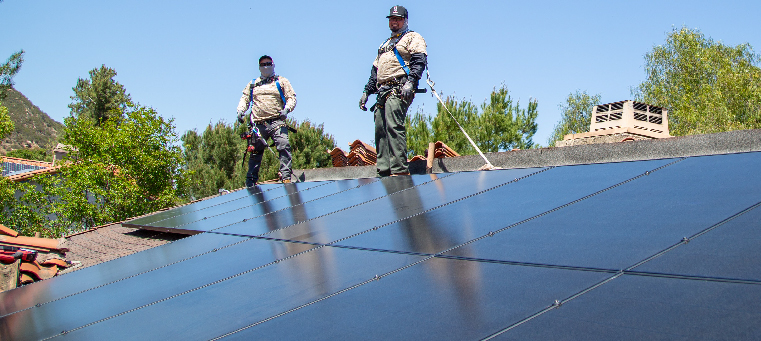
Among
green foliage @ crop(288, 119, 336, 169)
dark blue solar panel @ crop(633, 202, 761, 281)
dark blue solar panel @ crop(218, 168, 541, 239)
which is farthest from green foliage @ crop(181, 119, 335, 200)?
dark blue solar panel @ crop(633, 202, 761, 281)

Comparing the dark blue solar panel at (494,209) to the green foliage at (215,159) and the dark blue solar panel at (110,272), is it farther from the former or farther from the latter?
the green foliage at (215,159)

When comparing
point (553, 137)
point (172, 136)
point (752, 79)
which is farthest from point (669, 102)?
point (172, 136)

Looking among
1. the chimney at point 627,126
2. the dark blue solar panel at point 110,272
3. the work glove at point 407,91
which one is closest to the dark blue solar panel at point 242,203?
the dark blue solar panel at point 110,272

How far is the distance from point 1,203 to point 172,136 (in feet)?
29.2

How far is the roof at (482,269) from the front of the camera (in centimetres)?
149

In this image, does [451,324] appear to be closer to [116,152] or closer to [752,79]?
[116,152]

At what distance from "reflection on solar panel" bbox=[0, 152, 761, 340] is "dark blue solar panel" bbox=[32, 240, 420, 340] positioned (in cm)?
1

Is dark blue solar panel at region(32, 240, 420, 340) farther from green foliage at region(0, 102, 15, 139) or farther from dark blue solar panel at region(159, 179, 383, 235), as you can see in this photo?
green foliage at region(0, 102, 15, 139)

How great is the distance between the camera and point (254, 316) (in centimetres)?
222

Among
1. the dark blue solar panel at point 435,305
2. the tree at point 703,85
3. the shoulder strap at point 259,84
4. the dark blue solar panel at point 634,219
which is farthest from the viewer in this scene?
the tree at point 703,85

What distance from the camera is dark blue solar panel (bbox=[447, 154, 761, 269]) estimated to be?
1913 millimetres

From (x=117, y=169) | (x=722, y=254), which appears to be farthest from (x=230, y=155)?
(x=722, y=254)

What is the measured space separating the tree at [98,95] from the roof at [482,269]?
166 ft

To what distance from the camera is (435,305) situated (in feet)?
5.89
